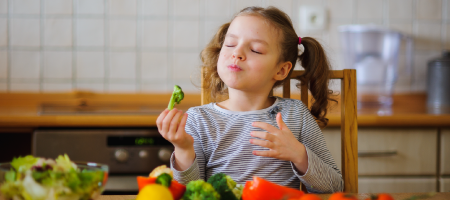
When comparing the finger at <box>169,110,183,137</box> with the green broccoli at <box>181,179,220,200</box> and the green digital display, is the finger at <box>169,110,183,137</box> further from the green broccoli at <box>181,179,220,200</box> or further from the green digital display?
the green digital display

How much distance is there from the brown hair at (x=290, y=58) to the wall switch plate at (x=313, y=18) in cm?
86

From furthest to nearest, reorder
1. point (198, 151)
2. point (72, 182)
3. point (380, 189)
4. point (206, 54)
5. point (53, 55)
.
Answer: point (53, 55), point (380, 189), point (206, 54), point (198, 151), point (72, 182)

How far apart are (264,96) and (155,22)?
1.04 meters

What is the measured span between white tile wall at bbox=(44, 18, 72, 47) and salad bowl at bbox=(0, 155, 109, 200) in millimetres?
1531

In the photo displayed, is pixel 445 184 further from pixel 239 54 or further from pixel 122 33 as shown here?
pixel 122 33

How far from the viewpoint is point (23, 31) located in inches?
73.5

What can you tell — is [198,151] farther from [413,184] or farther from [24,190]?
[413,184]

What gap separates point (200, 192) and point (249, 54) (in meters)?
0.50

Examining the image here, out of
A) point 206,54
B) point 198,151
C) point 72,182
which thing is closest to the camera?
point 72,182

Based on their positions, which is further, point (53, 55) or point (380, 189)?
point (53, 55)

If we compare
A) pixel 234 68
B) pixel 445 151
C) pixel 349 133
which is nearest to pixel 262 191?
pixel 234 68

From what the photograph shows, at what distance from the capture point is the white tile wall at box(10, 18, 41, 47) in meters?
1.86

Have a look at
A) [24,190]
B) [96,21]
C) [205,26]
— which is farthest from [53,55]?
[24,190]

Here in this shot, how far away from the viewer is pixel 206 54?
3.84ft
